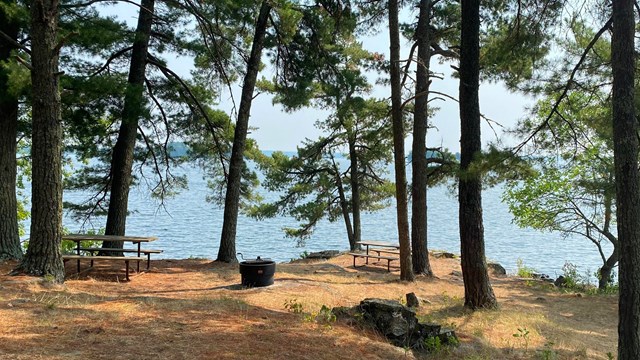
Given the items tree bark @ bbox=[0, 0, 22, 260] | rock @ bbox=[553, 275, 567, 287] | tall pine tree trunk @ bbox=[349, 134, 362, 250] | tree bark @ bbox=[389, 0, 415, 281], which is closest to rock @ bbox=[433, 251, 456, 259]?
tall pine tree trunk @ bbox=[349, 134, 362, 250]

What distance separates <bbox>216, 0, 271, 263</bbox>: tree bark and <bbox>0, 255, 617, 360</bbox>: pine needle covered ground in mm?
549

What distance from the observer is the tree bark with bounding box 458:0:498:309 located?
7.45 m

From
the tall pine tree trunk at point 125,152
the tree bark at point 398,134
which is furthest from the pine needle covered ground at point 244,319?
the tree bark at point 398,134

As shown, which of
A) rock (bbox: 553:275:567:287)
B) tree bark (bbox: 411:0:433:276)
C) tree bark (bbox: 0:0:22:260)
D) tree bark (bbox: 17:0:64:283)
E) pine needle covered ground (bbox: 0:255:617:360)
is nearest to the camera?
pine needle covered ground (bbox: 0:255:617:360)

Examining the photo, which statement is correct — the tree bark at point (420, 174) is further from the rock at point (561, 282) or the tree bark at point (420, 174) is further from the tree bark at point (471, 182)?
the rock at point (561, 282)

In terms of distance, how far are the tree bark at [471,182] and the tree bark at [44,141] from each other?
5936mm

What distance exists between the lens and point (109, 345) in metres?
3.82

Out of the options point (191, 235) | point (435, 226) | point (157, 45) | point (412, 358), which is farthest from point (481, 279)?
point (435, 226)

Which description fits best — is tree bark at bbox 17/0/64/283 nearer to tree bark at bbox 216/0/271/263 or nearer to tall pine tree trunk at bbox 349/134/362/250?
tree bark at bbox 216/0/271/263

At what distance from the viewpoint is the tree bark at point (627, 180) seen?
518 cm

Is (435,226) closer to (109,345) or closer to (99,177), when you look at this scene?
(99,177)

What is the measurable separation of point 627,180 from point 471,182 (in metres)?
2.43

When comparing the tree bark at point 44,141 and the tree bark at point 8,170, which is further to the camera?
the tree bark at point 8,170

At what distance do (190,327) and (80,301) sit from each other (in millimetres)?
1639
